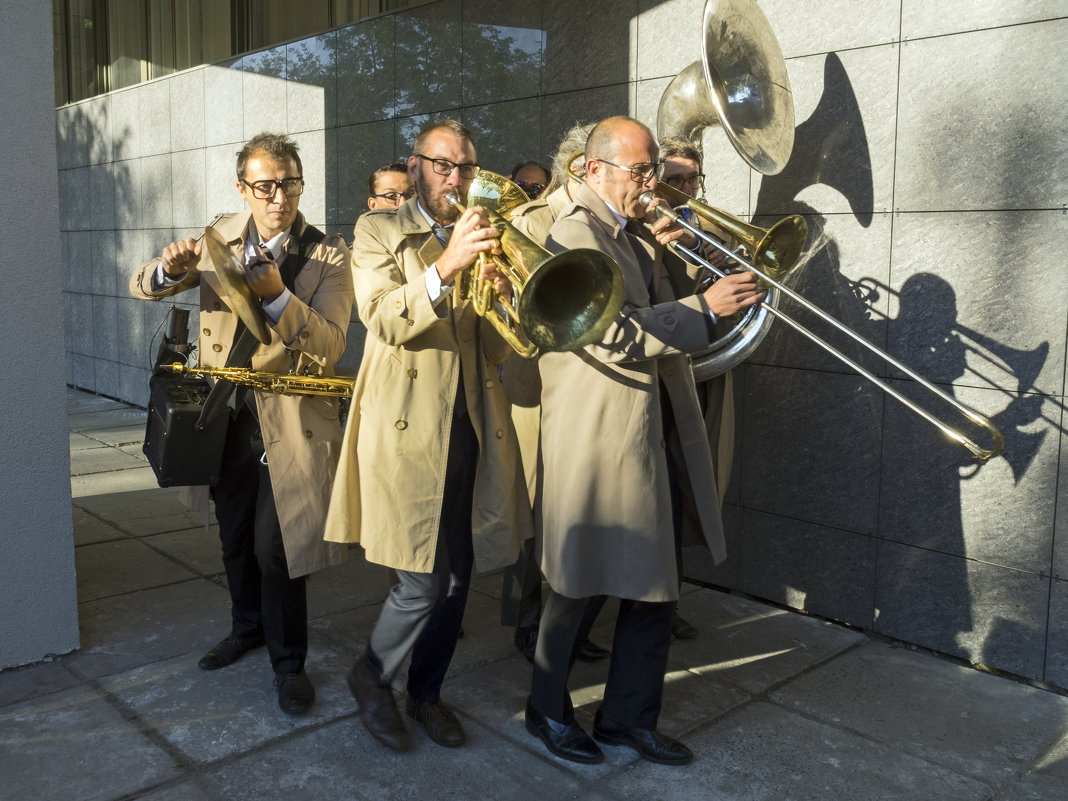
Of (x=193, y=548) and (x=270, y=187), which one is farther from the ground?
(x=270, y=187)

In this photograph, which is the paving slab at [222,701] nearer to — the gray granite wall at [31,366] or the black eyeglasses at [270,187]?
the gray granite wall at [31,366]

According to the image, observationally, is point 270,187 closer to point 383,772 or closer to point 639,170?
point 639,170

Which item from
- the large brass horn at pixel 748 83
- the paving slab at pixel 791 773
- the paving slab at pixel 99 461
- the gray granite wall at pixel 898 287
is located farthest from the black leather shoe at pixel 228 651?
the paving slab at pixel 99 461

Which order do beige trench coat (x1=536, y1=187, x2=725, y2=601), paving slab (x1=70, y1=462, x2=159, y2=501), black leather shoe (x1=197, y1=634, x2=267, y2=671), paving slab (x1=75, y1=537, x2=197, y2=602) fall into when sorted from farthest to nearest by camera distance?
paving slab (x1=70, y1=462, x2=159, y2=501)
paving slab (x1=75, y1=537, x2=197, y2=602)
black leather shoe (x1=197, y1=634, x2=267, y2=671)
beige trench coat (x1=536, y1=187, x2=725, y2=601)

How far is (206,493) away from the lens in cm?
398

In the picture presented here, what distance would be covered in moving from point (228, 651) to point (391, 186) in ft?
8.05

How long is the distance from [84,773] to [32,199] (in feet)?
6.85

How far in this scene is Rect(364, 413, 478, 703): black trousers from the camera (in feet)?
10.6

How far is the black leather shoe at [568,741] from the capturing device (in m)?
3.24

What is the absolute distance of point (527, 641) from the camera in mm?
4148

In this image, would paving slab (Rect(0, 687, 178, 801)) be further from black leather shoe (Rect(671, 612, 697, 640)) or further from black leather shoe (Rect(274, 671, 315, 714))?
black leather shoe (Rect(671, 612, 697, 640))

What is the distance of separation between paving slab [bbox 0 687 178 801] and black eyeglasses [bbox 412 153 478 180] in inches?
79.7

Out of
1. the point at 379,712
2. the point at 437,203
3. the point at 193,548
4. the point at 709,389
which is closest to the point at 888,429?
the point at 709,389

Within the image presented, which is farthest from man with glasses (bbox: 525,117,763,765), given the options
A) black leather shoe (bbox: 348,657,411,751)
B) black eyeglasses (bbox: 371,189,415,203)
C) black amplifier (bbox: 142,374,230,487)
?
black eyeglasses (bbox: 371,189,415,203)
